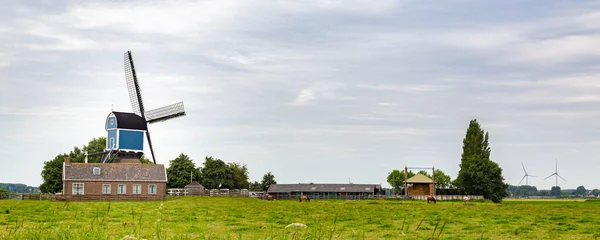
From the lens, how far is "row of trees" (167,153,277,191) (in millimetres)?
120000

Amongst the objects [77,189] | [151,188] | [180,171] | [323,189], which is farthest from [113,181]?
[323,189]

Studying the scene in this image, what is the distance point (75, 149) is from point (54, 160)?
1139cm

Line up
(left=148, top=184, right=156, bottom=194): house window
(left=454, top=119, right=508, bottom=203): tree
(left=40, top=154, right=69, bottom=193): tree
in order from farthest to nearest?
(left=40, top=154, right=69, bottom=193): tree < (left=454, top=119, right=508, bottom=203): tree < (left=148, top=184, right=156, bottom=194): house window

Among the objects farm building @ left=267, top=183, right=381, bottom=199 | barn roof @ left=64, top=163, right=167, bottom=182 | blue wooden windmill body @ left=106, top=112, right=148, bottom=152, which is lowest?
farm building @ left=267, top=183, right=381, bottom=199

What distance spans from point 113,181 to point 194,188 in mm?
32650

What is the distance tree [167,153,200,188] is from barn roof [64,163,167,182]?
37.1m

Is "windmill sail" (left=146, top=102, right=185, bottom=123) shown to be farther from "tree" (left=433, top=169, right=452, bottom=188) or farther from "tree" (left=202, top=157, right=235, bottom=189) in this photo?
"tree" (left=433, top=169, right=452, bottom=188)

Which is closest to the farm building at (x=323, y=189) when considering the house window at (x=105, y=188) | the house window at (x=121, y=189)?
the house window at (x=121, y=189)

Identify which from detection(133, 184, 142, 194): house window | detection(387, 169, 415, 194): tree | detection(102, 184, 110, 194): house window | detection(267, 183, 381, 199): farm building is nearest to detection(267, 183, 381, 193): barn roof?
detection(267, 183, 381, 199): farm building

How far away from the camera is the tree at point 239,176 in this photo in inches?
5423

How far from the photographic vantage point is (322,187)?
123 meters

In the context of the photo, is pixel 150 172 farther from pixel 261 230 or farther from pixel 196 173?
pixel 261 230

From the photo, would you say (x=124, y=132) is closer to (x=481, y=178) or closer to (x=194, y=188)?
(x=194, y=188)

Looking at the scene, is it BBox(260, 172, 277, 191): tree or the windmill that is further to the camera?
BBox(260, 172, 277, 191): tree
